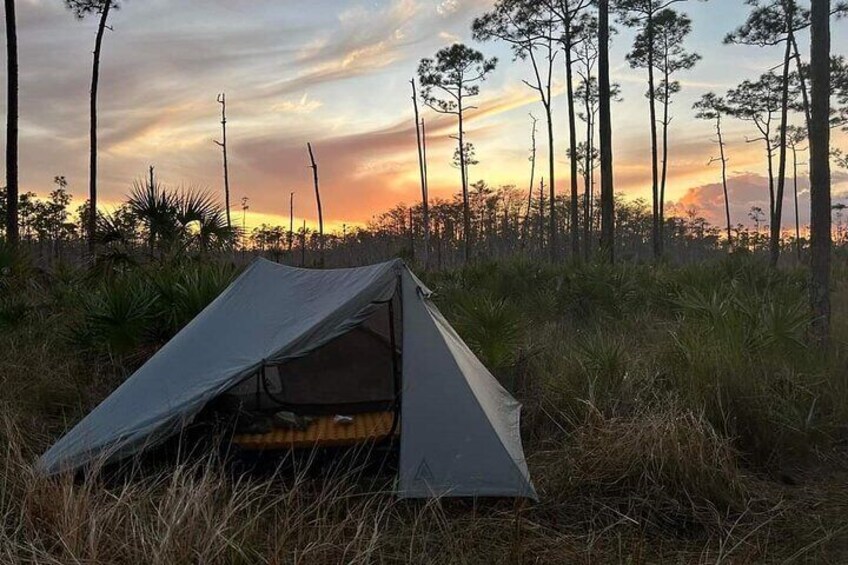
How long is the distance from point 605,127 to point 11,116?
13454 millimetres

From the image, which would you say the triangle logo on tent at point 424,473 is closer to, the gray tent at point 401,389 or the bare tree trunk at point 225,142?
the gray tent at point 401,389

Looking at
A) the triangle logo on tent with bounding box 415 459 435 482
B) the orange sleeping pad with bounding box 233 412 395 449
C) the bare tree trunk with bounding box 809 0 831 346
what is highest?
the bare tree trunk with bounding box 809 0 831 346

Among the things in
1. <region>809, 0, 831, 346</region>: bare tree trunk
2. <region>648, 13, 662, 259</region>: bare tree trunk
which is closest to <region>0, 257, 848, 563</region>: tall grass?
<region>809, 0, 831, 346</region>: bare tree trunk

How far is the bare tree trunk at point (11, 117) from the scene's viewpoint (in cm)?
1316

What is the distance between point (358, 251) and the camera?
69812 millimetres

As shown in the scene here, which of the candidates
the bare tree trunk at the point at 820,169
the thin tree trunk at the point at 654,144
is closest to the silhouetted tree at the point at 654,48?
the thin tree trunk at the point at 654,144

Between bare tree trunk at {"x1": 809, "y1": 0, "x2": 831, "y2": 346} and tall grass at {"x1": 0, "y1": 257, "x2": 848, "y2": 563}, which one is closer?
A: tall grass at {"x1": 0, "y1": 257, "x2": 848, "y2": 563}

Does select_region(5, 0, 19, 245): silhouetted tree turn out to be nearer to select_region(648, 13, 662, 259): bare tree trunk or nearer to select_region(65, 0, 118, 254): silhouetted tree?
select_region(65, 0, 118, 254): silhouetted tree

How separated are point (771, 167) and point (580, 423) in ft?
109

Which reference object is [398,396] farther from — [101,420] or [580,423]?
[101,420]

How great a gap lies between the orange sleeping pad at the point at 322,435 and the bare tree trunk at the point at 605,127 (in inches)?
428

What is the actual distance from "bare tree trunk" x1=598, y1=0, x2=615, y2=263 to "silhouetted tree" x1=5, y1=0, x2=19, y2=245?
12.8 m

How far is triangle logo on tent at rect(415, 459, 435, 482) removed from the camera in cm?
441

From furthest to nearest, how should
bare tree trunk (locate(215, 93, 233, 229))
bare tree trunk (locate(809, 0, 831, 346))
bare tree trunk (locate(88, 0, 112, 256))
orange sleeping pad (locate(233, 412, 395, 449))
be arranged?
bare tree trunk (locate(215, 93, 233, 229)), bare tree trunk (locate(88, 0, 112, 256)), bare tree trunk (locate(809, 0, 831, 346)), orange sleeping pad (locate(233, 412, 395, 449))
